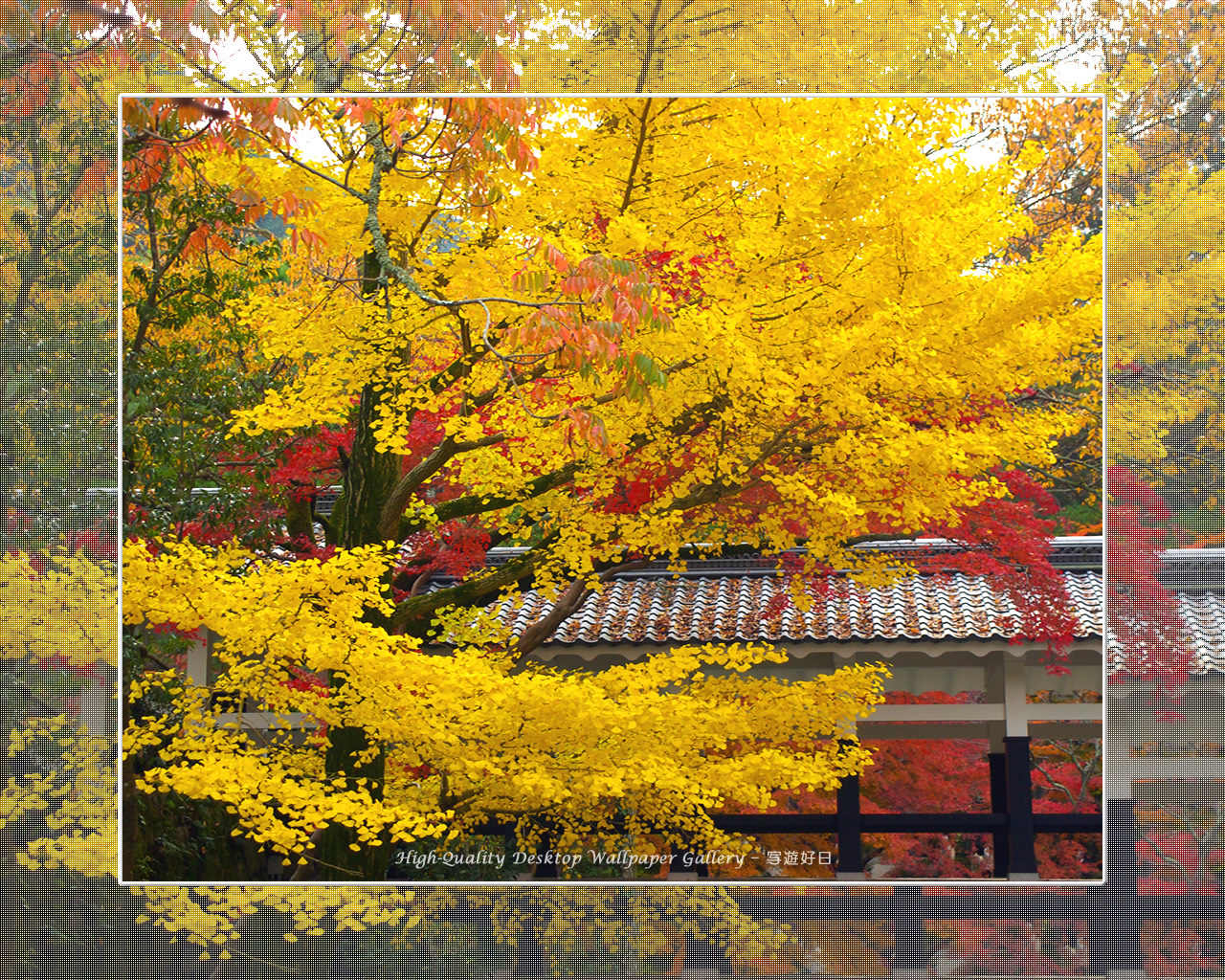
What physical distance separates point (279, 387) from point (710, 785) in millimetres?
2785

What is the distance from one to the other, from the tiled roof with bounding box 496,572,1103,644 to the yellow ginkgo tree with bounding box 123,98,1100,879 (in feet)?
1.20

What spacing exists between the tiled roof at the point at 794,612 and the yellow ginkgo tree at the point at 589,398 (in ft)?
1.20

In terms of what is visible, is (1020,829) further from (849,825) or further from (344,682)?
(344,682)

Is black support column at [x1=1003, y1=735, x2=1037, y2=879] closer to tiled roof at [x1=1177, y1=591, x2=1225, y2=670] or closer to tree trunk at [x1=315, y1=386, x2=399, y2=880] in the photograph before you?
tiled roof at [x1=1177, y1=591, x2=1225, y2=670]

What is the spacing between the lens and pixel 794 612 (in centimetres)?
468

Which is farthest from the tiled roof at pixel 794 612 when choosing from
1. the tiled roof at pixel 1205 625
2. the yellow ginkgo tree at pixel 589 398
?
the tiled roof at pixel 1205 625

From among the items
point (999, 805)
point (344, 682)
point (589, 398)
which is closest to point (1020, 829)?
point (999, 805)

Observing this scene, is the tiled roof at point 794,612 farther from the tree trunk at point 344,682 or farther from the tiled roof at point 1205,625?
the tree trunk at point 344,682

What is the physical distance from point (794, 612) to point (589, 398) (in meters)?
1.64

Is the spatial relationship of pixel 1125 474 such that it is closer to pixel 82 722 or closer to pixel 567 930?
pixel 567 930

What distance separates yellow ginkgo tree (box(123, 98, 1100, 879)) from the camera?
12.1ft

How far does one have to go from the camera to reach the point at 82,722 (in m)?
3.70

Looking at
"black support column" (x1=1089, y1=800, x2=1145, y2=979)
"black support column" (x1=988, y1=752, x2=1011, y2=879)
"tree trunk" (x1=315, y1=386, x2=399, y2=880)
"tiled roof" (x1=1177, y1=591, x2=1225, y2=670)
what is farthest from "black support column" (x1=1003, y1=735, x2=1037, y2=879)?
"tree trunk" (x1=315, y1=386, x2=399, y2=880)

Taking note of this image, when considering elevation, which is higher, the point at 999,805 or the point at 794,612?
the point at 794,612
